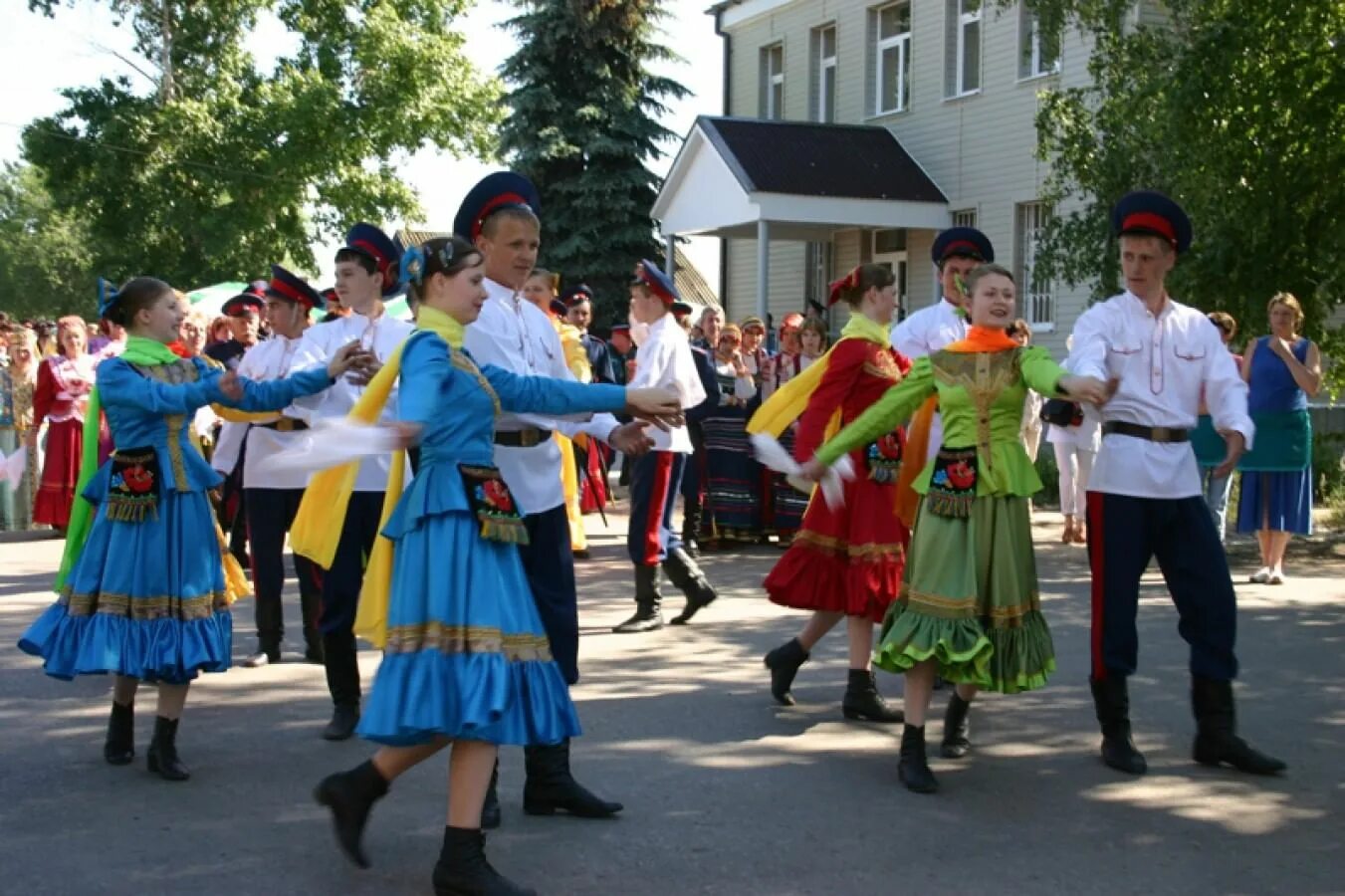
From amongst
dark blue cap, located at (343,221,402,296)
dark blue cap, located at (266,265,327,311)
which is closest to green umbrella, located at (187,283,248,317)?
dark blue cap, located at (266,265,327,311)

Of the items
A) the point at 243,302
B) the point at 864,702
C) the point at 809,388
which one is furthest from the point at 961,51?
the point at 864,702

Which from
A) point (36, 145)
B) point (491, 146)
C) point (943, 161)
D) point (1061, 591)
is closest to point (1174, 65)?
point (1061, 591)

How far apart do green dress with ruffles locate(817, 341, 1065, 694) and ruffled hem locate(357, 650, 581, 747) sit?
1792 mm

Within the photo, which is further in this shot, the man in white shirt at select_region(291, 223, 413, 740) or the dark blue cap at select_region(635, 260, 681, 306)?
the dark blue cap at select_region(635, 260, 681, 306)

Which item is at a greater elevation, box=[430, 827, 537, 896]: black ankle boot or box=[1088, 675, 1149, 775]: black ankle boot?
box=[1088, 675, 1149, 775]: black ankle boot

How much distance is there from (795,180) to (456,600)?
2161cm

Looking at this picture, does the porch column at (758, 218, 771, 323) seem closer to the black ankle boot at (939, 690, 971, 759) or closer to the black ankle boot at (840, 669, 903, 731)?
the black ankle boot at (840, 669, 903, 731)

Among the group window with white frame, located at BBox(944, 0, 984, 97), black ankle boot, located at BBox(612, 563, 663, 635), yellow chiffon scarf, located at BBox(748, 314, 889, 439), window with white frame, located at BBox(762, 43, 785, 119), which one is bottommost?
black ankle boot, located at BBox(612, 563, 663, 635)

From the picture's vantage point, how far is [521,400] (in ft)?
15.8

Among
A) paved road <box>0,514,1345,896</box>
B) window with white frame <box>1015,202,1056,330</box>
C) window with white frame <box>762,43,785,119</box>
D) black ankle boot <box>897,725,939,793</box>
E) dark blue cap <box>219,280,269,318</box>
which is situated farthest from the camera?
window with white frame <box>762,43,785,119</box>

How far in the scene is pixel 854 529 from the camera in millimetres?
6969

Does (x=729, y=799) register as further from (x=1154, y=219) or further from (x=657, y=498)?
(x=657, y=498)

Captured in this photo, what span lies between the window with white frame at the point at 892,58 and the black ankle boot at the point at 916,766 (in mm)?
22691

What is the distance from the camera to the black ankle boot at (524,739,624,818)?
543 centimetres
